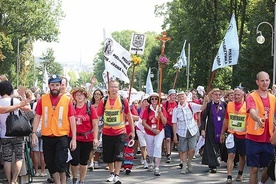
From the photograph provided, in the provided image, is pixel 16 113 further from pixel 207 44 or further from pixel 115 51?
pixel 207 44

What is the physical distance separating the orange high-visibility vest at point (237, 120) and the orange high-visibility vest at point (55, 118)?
3.78m

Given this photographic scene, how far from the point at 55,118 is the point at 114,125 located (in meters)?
2.25

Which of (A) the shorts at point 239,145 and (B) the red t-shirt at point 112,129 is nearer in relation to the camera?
(B) the red t-shirt at point 112,129

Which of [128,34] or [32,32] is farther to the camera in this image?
[128,34]

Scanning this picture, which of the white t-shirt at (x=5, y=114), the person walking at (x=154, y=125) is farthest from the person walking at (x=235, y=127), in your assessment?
the white t-shirt at (x=5, y=114)

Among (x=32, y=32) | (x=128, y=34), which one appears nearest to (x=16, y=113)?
(x=32, y=32)

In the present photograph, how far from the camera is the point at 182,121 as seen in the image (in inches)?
499

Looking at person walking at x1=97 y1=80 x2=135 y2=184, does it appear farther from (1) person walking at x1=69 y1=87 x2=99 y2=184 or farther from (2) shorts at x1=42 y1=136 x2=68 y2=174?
(2) shorts at x1=42 y1=136 x2=68 y2=174

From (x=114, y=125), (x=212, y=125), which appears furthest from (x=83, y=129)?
(x=212, y=125)

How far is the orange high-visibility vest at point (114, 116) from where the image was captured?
10484 mm

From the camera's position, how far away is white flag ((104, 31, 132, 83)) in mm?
12547

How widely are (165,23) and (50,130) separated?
55.3m

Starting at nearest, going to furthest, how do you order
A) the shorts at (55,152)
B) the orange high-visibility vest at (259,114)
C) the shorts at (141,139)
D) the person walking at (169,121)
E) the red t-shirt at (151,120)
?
the orange high-visibility vest at (259,114), the shorts at (55,152), the red t-shirt at (151,120), the shorts at (141,139), the person walking at (169,121)

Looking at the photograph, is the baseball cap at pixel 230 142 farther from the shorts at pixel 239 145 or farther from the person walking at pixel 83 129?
the person walking at pixel 83 129
